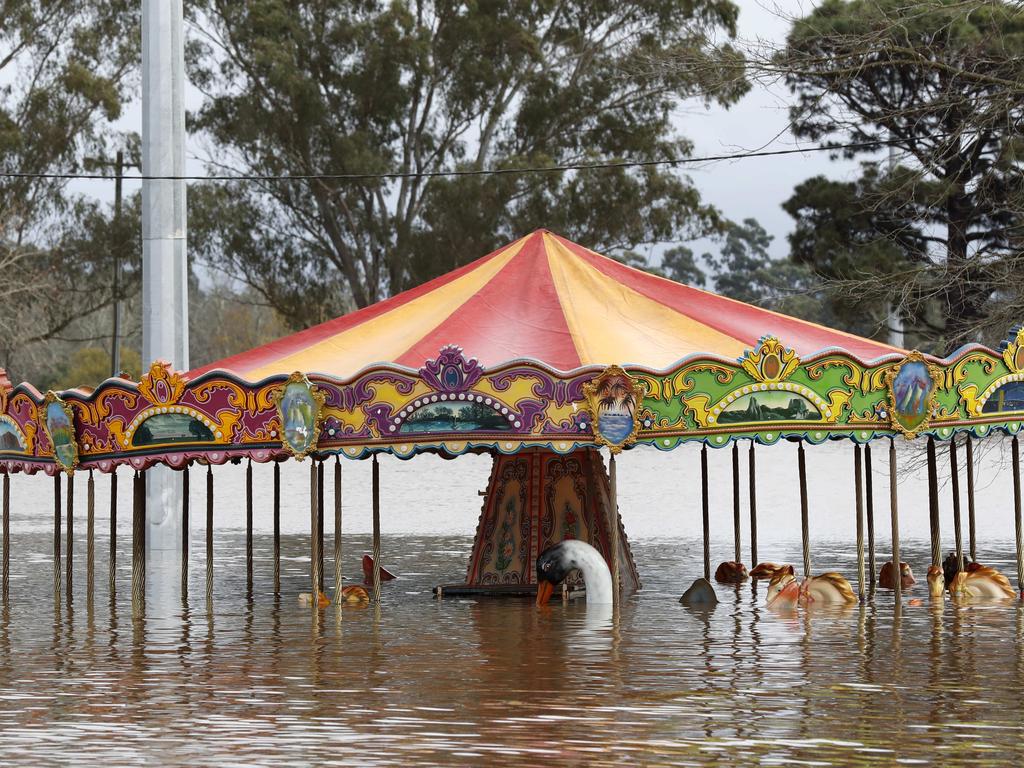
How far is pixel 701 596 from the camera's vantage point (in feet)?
48.1

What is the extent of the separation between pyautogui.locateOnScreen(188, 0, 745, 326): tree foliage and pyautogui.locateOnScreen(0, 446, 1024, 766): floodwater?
24458 mm

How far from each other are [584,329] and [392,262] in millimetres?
28387

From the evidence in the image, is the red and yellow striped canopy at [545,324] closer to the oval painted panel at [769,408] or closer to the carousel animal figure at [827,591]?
the oval painted panel at [769,408]

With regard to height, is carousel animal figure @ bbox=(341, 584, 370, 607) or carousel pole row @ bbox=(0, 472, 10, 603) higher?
carousel pole row @ bbox=(0, 472, 10, 603)

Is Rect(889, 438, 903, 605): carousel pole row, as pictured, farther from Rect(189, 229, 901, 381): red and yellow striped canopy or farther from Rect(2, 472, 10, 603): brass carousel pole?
Rect(2, 472, 10, 603): brass carousel pole

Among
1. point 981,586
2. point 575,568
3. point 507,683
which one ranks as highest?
point 575,568

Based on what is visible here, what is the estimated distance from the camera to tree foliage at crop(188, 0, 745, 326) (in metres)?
42.0

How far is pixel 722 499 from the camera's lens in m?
36.2

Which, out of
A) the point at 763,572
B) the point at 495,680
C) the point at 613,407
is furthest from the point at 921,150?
the point at 495,680

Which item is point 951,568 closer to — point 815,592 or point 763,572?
point 763,572

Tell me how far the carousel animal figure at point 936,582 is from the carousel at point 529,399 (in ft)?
0.66

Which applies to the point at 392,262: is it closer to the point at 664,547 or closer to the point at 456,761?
the point at 664,547

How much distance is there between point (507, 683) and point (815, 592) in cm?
530

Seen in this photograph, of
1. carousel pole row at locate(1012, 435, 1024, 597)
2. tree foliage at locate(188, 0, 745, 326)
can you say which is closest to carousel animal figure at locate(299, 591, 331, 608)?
carousel pole row at locate(1012, 435, 1024, 597)
